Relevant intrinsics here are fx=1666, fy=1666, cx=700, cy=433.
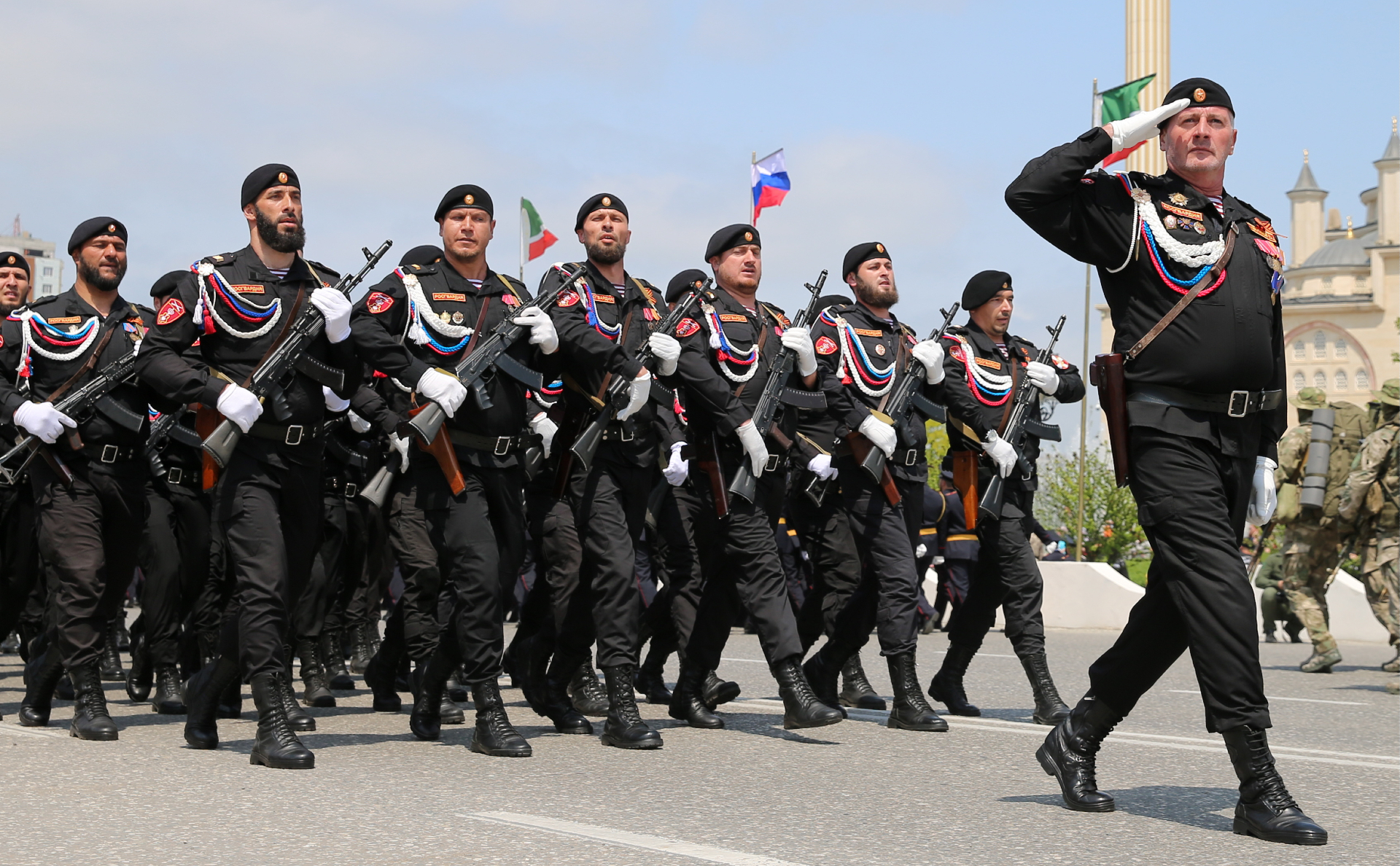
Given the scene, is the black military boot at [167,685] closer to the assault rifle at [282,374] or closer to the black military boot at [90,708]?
the black military boot at [90,708]

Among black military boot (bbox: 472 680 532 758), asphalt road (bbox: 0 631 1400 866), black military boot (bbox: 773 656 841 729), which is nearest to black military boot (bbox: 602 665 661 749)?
asphalt road (bbox: 0 631 1400 866)

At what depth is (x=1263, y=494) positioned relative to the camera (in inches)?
221

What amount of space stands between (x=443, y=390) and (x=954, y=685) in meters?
3.54

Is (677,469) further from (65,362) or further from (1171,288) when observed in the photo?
(1171,288)

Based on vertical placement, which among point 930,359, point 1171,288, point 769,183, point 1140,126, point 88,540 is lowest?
point 88,540

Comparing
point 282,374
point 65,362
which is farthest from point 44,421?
point 282,374

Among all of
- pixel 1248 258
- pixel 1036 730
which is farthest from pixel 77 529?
pixel 1248 258

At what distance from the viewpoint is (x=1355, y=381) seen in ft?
322

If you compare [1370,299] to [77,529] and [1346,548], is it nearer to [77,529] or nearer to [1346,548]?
[1346,548]

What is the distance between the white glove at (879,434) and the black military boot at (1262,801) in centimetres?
337

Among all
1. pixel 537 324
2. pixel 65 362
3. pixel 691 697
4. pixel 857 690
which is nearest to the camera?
pixel 537 324

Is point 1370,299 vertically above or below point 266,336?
above

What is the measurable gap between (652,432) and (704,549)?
98 centimetres

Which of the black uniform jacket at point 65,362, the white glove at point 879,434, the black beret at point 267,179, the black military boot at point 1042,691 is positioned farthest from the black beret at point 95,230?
the black military boot at point 1042,691
